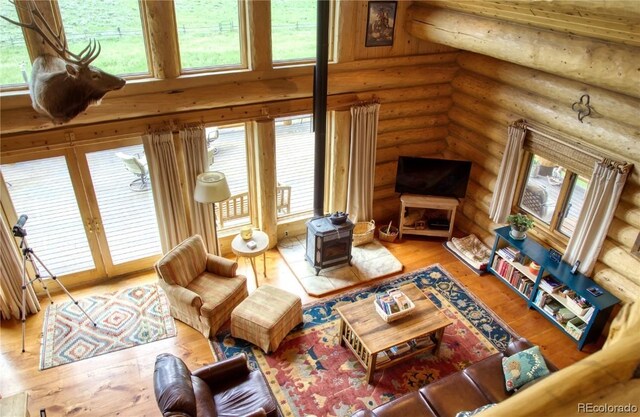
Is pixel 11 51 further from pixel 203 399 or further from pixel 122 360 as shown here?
pixel 203 399

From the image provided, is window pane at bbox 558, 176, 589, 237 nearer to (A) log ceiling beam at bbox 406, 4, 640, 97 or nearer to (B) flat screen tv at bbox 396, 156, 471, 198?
(B) flat screen tv at bbox 396, 156, 471, 198

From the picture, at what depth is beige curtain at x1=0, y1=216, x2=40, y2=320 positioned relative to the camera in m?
5.30

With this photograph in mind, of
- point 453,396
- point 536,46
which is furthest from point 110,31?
point 453,396

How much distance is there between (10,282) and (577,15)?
6658mm

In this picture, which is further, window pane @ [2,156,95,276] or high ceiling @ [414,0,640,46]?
window pane @ [2,156,95,276]

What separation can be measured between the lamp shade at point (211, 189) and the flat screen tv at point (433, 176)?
2841 millimetres

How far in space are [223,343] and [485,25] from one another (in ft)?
16.1

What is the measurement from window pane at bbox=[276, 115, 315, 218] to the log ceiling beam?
2120 mm

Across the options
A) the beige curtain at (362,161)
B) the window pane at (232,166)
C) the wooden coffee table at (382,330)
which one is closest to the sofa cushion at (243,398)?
the wooden coffee table at (382,330)

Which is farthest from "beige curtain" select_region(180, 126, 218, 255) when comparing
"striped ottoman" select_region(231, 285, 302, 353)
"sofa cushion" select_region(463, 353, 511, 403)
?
"sofa cushion" select_region(463, 353, 511, 403)

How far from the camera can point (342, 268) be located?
675 centimetres

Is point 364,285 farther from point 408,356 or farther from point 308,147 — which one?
point 308,147

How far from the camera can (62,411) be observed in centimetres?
457

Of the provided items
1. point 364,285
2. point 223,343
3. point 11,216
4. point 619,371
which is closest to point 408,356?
point 364,285
